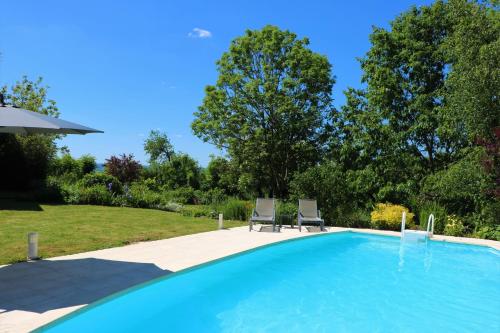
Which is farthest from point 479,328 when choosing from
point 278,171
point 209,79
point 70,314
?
point 209,79

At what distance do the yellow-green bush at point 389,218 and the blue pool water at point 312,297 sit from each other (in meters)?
3.11

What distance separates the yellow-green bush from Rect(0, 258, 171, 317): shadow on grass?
9.00 meters

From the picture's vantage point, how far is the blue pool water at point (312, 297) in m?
5.16

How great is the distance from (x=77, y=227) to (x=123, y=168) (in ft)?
36.7

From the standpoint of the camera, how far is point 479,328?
5.46 meters

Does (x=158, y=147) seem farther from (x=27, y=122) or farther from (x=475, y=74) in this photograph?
(x=27, y=122)

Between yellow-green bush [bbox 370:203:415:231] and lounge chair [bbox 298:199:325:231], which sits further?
yellow-green bush [bbox 370:203:415:231]

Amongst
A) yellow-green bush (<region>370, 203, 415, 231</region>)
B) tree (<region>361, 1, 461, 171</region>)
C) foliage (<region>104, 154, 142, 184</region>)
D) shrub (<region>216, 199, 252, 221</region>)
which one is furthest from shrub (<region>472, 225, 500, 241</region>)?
foliage (<region>104, 154, 142, 184</region>)

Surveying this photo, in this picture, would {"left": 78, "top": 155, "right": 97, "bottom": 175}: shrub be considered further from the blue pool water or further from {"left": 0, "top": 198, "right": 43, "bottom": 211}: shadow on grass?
the blue pool water

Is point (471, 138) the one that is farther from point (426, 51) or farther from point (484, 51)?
point (426, 51)

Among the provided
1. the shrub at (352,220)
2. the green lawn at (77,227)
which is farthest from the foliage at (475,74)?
the green lawn at (77,227)

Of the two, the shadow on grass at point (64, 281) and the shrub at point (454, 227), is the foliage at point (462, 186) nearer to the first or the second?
the shrub at point (454, 227)

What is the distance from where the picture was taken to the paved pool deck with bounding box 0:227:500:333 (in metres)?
4.40

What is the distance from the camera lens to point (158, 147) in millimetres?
44469
